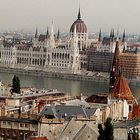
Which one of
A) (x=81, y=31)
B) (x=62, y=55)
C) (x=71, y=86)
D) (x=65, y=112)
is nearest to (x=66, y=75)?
(x=62, y=55)

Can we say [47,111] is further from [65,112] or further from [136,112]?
[136,112]

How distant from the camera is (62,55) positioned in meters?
53.8

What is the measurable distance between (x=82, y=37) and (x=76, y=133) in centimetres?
4923

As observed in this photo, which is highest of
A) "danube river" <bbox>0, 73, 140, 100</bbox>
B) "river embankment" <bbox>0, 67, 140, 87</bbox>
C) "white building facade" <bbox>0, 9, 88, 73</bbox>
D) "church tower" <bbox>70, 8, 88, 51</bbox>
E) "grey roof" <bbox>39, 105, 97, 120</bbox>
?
"church tower" <bbox>70, 8, 88, 51</bbox>

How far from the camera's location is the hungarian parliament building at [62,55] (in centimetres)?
5194

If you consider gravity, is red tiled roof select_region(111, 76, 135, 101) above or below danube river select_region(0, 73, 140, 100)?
above

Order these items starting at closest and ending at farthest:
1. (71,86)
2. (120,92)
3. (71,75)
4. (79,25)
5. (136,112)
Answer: (136,112), (120,92), (71,86), (71,75), (79,25)

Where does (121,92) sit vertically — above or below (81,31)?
below

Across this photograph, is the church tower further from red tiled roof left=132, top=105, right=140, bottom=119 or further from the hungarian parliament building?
red tiled roof left=132, top=105, right=140, bottom=119

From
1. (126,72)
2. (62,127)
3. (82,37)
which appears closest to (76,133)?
(62,127)

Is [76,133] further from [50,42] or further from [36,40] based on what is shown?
[36,40]

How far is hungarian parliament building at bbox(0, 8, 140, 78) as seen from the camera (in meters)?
51.9

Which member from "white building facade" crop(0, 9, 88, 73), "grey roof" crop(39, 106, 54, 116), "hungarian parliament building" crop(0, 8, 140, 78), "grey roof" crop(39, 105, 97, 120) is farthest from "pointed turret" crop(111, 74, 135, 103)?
"white building facade" crop(0, 9, 88, 73)

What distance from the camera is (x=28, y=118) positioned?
11328 mm
